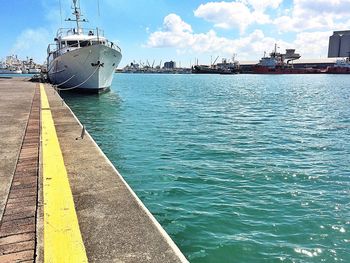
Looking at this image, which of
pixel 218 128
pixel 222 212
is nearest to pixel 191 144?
pixel 218 128

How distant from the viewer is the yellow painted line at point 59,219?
10.2 feet

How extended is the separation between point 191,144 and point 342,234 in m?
7.25

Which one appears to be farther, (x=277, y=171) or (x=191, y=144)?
(x=191, y=144)

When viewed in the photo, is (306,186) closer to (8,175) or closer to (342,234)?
(342,234)

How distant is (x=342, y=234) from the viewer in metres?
5.84

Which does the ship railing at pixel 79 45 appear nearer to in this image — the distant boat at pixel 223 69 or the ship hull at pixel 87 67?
the ship hull at pixel 87 67

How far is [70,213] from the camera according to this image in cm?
396

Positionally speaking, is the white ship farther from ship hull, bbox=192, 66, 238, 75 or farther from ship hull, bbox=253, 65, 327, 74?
ship hull, bbox=192, 66, 238, 75

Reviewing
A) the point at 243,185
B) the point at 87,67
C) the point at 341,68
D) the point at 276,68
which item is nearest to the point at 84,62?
the point at 87,67

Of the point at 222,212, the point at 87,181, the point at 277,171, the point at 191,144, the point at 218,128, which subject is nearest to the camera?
the point at 87,181

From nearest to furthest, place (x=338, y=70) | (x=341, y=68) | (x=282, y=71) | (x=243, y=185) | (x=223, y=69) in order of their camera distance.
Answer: (x=243, y=185)
(x=341, y=68)
(x=338, y=70)
(x=282, y=71)
(x=223, y=69)

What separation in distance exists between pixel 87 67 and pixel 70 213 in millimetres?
27175

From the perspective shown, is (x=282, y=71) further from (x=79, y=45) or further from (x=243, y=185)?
(x=243, y=185)

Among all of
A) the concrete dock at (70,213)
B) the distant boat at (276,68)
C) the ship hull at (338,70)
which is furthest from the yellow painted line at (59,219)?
the ship hull at (338,70)
